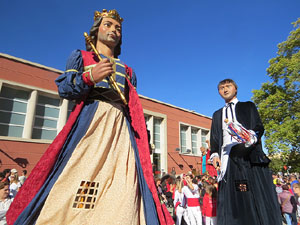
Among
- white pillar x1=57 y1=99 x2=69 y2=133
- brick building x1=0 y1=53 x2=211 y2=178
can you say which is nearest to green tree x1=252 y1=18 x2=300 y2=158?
brick building x1=0 y1=53 x2=211 y2=178

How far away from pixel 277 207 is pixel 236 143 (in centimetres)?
73

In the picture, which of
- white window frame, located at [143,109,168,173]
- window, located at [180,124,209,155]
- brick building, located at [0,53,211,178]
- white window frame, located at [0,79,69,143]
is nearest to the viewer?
brick building, located at [0,53,211,178]

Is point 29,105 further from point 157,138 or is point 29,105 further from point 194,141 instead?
point 194,141

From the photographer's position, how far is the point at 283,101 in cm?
1814

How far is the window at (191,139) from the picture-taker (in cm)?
2405

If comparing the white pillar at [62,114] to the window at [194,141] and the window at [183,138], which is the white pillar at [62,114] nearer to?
the window at [183,138]

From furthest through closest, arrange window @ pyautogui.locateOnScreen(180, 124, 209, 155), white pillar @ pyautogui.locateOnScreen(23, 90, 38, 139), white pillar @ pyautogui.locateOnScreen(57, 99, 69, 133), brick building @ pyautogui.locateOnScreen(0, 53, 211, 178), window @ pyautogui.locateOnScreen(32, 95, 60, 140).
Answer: window @ pyautogui.locateOnScreen(180, 124, 209, 155)
white pillar @ pyautogui.locateOnScreen(57, 99, 69, 133)
window @ pyautogui.locateOnScreen(32, 95, 60, 140)
white pillar @ pyautogui.locateOnScreen(23, 90, 38, 139)
brick building @ pyautogui.locateOnScreen(0, 53, 211, 178)

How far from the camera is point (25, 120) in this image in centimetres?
1396

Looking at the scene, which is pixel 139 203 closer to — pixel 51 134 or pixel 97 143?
pixel 97 143

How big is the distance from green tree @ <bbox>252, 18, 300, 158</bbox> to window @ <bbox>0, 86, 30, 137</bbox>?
17622 millimetres

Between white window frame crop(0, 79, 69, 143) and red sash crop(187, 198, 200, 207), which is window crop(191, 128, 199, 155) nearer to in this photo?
white window frame crop(0, 79, 69, 143)

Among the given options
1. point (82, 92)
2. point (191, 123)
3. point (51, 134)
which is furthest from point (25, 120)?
point (191, 123)

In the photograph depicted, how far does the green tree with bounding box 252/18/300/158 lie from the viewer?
16562mm

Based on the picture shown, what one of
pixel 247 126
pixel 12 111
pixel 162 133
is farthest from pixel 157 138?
pixel 247 126
